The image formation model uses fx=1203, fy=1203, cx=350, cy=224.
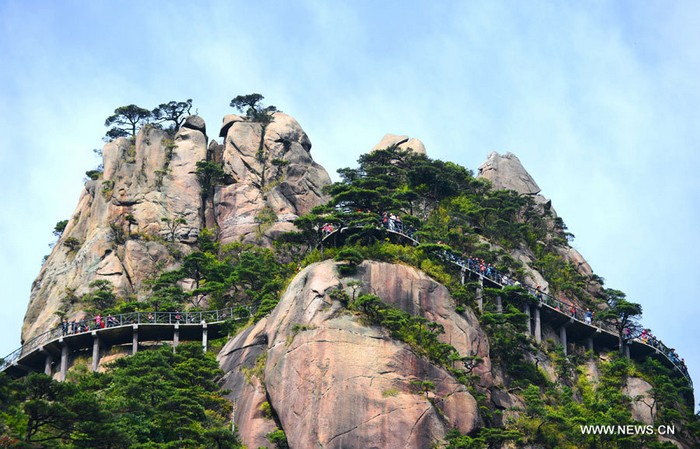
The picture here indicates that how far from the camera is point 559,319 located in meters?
74.6

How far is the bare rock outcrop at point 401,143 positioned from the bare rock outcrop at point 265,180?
604 cm

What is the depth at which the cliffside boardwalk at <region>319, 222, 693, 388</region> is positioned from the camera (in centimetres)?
7144

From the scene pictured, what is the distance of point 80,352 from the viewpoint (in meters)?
72.2

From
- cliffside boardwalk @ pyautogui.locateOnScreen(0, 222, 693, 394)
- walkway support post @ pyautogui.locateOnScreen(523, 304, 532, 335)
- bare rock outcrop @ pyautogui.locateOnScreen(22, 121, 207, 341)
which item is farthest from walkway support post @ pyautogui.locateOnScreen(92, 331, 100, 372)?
walkway support post @ pyautogui.locateOnScreen(523, 304, 532, 335)

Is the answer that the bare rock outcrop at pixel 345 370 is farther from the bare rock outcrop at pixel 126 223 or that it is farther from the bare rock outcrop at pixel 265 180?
the bare rock outcrop at pixel 265 180

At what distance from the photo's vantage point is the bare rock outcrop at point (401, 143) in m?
94.8

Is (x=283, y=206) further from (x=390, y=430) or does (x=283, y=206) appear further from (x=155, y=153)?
(x=390, y=430)

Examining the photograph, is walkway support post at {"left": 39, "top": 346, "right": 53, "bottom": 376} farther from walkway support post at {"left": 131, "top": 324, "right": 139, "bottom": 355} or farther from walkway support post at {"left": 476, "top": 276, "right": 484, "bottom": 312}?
walkway support post at {"left": 476, "top": 276, "right": 484, "bottom": 312}

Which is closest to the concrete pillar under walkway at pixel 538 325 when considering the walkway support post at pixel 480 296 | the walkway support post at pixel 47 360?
the walkway support post at pixel 480 296

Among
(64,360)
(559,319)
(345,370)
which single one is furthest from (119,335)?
(559,319)

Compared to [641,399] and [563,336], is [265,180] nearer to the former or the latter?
[563,336]

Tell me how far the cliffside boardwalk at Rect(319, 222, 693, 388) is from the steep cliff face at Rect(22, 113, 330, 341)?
16.1 m

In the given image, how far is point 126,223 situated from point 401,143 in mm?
23626

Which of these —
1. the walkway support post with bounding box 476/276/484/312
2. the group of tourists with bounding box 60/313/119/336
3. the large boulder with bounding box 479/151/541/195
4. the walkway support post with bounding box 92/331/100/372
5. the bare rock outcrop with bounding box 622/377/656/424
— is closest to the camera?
the bare rock outcrop with bounding box 622/377/656/424
